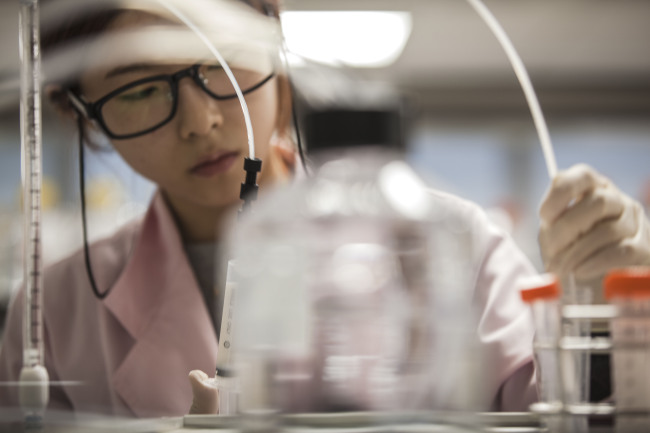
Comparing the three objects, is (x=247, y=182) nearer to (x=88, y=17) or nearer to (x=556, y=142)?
(x=88, y=17)

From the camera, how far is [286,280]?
1.59 feet

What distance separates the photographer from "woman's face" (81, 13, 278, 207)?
838 millimetres

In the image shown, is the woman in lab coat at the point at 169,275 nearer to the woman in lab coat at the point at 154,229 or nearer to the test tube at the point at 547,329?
the woman in lab coat at the point at 154,229

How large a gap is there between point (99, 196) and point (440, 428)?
11.4 feet

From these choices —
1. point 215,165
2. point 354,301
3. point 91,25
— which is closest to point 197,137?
point 215,165

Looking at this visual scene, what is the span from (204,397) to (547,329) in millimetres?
312

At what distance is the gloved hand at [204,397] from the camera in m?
0.62

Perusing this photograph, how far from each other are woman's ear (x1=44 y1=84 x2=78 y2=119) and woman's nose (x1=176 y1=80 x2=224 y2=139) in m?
0.20

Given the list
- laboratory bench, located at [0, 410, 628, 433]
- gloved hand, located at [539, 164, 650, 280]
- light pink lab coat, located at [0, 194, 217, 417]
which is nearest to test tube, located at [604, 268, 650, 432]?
laboratory bench, located at [0, 410, 628, 433]

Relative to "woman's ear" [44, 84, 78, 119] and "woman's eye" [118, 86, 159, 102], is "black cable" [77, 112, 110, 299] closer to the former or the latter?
"woman's ear" [44, 84, 78, 119]

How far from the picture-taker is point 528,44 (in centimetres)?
421

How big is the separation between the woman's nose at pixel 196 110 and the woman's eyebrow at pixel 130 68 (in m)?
0.05

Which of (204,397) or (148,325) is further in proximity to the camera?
(148,325)

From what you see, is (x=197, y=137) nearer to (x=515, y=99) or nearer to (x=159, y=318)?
(x=159, y=318)
